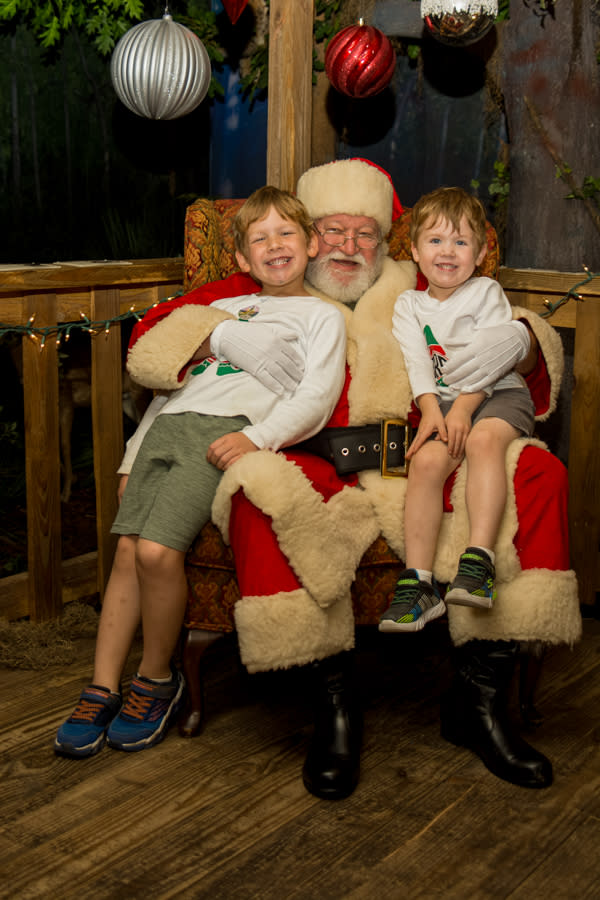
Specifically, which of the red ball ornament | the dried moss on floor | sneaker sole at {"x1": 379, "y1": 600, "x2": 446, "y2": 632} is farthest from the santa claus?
the red ball ornament

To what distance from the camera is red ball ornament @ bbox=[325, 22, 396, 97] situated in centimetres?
358

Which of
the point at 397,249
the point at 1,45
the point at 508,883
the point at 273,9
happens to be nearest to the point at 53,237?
the point at 1,45

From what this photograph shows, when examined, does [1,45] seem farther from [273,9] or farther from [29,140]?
[273,9]

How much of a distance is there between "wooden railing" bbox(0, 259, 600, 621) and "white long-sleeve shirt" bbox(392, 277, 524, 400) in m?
0.59

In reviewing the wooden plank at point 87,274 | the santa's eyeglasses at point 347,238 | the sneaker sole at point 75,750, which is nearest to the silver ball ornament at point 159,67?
the wooden plank at point 87,274

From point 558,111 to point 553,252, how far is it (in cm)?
53

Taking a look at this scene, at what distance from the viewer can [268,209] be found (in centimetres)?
229

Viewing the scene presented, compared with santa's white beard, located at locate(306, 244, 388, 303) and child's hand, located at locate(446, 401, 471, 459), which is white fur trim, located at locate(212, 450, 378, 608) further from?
santa's white beard, located at locate(306, 244, 388, 303)

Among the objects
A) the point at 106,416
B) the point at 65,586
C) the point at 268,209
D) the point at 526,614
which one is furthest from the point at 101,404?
the point at 526,614

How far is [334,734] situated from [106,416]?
1244 mm

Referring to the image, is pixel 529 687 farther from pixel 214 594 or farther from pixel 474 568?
pixel 214 594

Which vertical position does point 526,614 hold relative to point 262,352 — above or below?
below

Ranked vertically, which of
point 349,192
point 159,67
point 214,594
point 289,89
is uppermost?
point 159,67

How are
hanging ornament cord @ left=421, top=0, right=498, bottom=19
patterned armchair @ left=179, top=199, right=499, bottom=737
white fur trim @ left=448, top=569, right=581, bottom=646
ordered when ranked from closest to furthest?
white fur trim @ left=448, top=569, right=581, bottom=646 → patterned armchair @ left=179, top=199, right=499, bottom=737 → hanging ornament cord @ left=421, top=0, right=498, bottom=19
